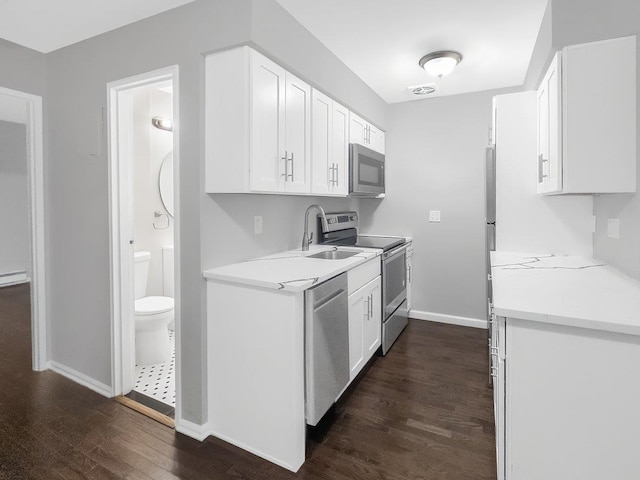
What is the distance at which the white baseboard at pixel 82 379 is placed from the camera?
94.9 inches

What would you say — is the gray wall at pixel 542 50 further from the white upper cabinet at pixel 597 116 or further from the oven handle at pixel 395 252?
the oven handle at pixel 395 252

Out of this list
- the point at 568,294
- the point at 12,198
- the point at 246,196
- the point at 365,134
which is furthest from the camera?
the point at 12,198

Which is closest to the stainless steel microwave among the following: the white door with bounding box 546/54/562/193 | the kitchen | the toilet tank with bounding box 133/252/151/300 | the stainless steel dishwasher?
the kitchen

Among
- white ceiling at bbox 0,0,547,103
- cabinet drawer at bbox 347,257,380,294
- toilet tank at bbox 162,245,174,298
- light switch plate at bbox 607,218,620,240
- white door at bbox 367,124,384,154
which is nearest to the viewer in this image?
light switch plate at bbox 607,218,620,240

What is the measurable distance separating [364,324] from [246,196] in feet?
3.99

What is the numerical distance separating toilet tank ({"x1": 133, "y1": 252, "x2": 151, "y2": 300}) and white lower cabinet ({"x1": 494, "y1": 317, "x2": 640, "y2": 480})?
9.07 ft

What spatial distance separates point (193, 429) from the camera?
78.0 inches

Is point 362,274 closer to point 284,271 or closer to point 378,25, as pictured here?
point 284,271

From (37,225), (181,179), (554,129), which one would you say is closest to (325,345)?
(181,179)

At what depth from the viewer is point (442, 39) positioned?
251 centimetres

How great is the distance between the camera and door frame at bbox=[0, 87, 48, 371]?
2.62 metres

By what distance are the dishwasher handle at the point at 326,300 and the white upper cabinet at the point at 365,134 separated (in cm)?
156

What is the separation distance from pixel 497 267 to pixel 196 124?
1.84 metres

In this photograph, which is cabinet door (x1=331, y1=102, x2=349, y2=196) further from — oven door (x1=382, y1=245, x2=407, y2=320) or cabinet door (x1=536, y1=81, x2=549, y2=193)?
cabinet door (x1=536, y1=81, x2=549, y2=193)
